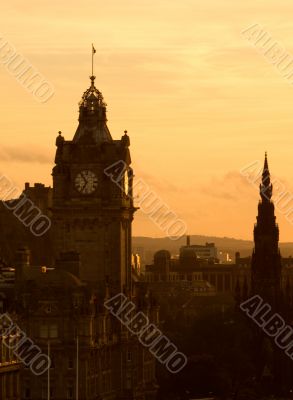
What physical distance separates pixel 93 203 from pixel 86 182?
4.77 ft

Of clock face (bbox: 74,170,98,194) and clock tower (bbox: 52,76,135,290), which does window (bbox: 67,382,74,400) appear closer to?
clock tower (bbox: 52,76,135,290)

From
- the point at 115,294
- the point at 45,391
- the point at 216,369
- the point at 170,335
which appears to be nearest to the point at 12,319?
the point at 45,391

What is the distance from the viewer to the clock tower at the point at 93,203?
164 meters

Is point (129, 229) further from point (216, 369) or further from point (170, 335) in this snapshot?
point (170, 335)

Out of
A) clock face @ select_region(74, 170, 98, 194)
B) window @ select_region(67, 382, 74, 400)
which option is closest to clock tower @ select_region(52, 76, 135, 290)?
clock face @ select_region(74, 170, 98, 194)

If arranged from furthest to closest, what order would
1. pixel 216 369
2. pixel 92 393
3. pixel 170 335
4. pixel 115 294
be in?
pixel 170 335 < pixel 216 369 < pixel 115 294 < pixel 92 393

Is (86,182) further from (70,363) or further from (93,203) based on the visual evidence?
(70,363)

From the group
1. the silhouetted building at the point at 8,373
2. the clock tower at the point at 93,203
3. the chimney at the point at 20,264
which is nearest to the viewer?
the silhouetted building at the point at 8,373

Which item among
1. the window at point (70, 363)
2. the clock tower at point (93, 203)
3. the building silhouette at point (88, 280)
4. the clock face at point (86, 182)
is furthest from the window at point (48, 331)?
the clock face at point (86, 182)

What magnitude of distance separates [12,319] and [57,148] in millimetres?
22059

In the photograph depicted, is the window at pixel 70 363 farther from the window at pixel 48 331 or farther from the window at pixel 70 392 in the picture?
the window at pixel 48 331

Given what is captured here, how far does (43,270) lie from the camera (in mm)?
155500

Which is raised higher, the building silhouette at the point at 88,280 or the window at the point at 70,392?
the building silhouette at the point at 88,280

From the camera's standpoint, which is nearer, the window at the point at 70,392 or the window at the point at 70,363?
the window at the point at 70,392
